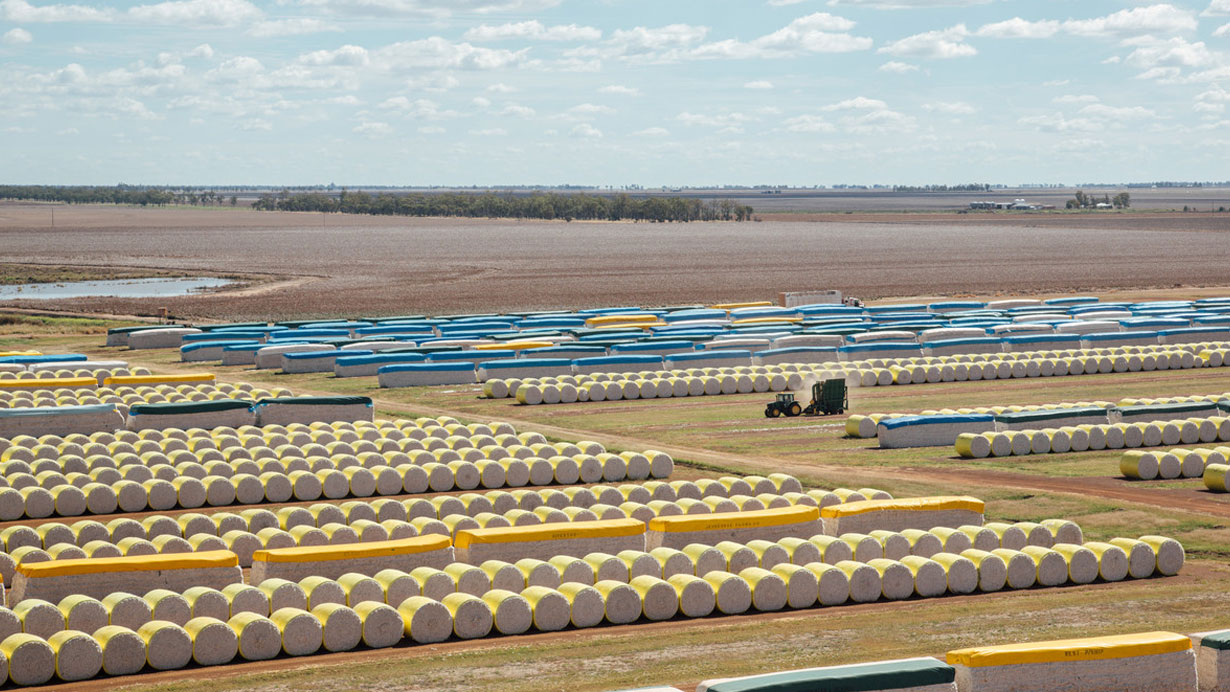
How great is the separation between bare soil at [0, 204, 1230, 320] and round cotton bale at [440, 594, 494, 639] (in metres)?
67.6

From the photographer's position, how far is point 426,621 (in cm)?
2338

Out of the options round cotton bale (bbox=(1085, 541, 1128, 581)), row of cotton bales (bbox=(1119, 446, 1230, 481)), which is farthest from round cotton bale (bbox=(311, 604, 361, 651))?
row of cotton bales (bbox=(1119, 446, 1230, 481))

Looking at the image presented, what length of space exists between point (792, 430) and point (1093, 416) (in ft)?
30.0

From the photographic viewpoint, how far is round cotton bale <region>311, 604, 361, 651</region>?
22891mm

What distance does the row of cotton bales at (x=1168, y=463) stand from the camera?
37.0 meters

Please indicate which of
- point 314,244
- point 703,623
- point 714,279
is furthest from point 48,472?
point 314,244

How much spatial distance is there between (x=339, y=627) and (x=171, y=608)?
2.75m

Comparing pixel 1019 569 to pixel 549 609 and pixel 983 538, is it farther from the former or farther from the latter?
pixel 549 609

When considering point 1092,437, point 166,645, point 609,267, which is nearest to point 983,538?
point 1092,437

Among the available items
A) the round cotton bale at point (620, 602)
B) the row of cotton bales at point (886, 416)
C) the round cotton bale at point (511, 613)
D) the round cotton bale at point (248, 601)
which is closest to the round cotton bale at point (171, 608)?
the round cotton bale at point (248, 601)

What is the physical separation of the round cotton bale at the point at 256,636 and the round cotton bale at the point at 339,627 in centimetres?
70

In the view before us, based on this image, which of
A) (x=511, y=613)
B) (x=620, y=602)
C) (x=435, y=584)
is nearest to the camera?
(x=511, y=613)

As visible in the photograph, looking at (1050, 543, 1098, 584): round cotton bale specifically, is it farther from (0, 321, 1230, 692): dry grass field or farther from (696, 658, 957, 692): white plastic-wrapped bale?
(696, 658, 957, 692): white plastic-wrapped bale

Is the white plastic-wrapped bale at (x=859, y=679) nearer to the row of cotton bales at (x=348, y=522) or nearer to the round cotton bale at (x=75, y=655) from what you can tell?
the row of cotton bales at (x=348, y=522)
